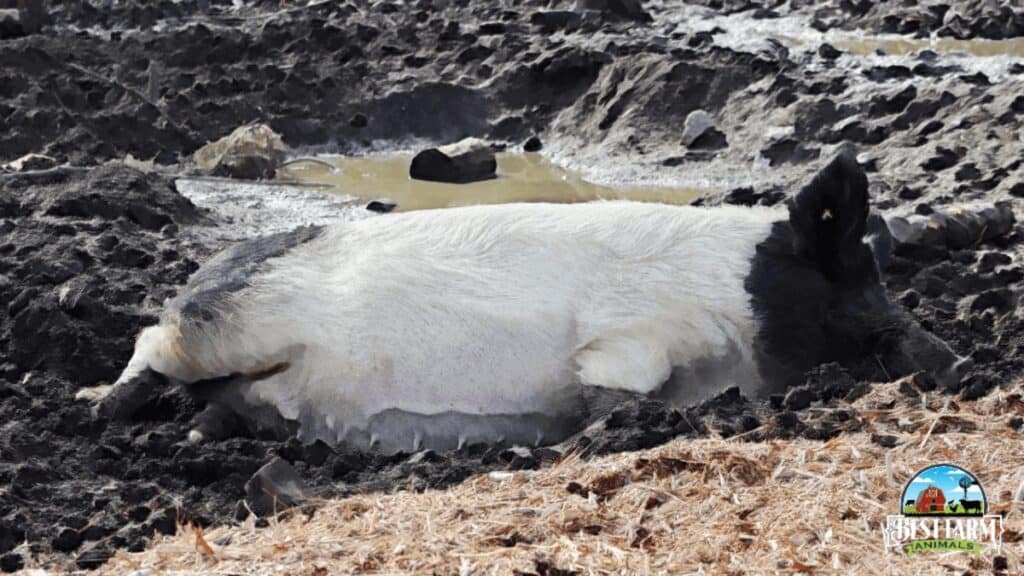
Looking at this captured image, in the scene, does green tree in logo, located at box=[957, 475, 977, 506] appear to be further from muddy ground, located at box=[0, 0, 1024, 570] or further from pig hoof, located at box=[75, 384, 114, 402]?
pig hoof, located at box=[75, 384, 114, 402]

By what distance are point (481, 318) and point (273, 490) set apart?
44.1 inches

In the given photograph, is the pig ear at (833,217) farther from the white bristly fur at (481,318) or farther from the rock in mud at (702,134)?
the rock in mud at (702,134)

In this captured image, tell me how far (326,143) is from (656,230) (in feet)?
20.8

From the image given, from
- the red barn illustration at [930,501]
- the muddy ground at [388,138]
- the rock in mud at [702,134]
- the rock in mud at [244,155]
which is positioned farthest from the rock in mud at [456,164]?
the red barn illustration at [930,501]

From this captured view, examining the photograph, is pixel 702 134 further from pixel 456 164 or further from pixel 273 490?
pixel 273 490

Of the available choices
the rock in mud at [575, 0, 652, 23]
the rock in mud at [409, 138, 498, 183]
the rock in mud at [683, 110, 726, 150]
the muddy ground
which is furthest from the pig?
the rock in mud at [575, 0, 652, 23]

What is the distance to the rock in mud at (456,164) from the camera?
10.7 meters

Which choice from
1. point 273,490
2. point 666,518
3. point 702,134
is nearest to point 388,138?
point 702,134

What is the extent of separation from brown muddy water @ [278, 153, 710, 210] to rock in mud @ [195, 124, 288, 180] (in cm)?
16

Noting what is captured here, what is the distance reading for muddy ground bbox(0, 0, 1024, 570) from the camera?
5422mm

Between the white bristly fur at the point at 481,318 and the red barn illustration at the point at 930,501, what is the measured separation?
1652 millimetres

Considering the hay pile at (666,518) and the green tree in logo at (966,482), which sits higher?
the green tree in logo at (966,482)

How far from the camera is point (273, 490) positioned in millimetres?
5012

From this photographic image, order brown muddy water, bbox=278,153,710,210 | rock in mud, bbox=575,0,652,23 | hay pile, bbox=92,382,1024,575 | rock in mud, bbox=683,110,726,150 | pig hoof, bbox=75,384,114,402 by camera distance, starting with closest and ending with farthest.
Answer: hay pile, bbox=92,382,1024,575
pig hoof, bbox=75,384,114,402
brown muddy water, bbox=278,153,710,210
rock in mud, bbox=683,110,726,150
rock in mud, bbox=575,0,652,23
